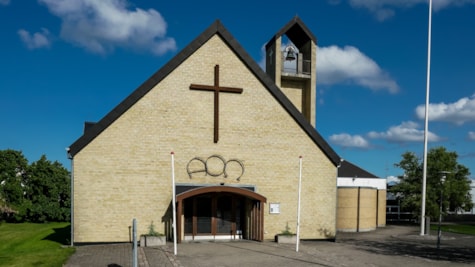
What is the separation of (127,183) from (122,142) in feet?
6.74

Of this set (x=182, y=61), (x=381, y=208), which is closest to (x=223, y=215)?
(x=182, y=61)

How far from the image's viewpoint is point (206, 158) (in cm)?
1942

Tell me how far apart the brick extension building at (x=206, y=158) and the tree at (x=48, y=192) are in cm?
2164

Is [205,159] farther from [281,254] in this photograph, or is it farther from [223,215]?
[281,254]

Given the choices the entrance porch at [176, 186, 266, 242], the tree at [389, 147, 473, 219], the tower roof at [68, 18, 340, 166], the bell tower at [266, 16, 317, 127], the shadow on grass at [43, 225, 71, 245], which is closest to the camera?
the tower roof at [68, 18, 340, 166]

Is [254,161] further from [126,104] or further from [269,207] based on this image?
[126,104]

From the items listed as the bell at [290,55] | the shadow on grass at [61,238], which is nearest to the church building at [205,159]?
the shadow on grass at [61,238]

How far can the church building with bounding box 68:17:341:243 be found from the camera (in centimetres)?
1788

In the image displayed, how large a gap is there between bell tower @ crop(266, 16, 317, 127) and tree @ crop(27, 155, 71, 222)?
83.5 feet

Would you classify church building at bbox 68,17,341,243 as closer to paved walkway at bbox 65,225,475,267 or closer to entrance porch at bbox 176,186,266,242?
entrance porch at bbox 176,186,266,242

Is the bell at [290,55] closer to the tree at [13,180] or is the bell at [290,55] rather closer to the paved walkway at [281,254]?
the paved walkway at [281,254]

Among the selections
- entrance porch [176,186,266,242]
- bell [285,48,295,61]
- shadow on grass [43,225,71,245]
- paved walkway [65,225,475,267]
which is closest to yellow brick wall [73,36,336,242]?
entrance porch [176,186,266,242]

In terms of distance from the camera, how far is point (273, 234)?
786 inches

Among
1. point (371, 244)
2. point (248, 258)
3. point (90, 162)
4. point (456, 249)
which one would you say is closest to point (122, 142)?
point (90, 162)
